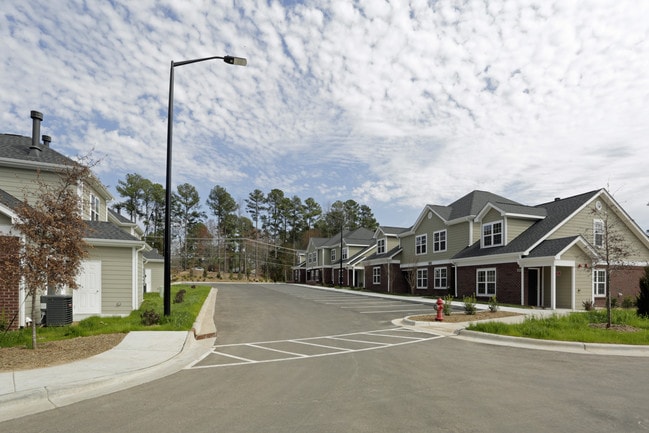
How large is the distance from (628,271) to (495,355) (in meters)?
20.9

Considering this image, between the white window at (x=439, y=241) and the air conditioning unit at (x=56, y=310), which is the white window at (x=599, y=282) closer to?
the white window at (x=439, y=241)

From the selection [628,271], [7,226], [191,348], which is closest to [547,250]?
[628,271]

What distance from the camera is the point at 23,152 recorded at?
17547 mm

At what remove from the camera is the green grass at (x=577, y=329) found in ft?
37.9

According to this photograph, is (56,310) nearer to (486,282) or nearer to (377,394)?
(377,394)

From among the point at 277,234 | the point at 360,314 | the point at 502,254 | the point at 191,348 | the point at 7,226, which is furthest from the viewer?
the point at 277,234

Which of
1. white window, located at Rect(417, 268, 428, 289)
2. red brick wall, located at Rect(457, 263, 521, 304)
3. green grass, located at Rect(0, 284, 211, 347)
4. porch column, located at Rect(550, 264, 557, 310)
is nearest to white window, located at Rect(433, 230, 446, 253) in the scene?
white window, located at Rect(417, 268, 428, 289)

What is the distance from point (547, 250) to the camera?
23.3 metres

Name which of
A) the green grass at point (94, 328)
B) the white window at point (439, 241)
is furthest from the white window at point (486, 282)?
the green grass at point (94, 328)

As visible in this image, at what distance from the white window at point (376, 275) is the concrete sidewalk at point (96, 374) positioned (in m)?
31.7

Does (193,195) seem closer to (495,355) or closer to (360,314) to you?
(360,314)

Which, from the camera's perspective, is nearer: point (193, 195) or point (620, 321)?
point (620, 321)

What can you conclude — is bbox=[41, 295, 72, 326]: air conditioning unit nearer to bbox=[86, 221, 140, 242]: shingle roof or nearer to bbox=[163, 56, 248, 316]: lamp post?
bbox=[86, 221, 140, 242]: shingle roof

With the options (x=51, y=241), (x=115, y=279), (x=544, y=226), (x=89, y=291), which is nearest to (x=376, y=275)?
(x=544, y=226)
